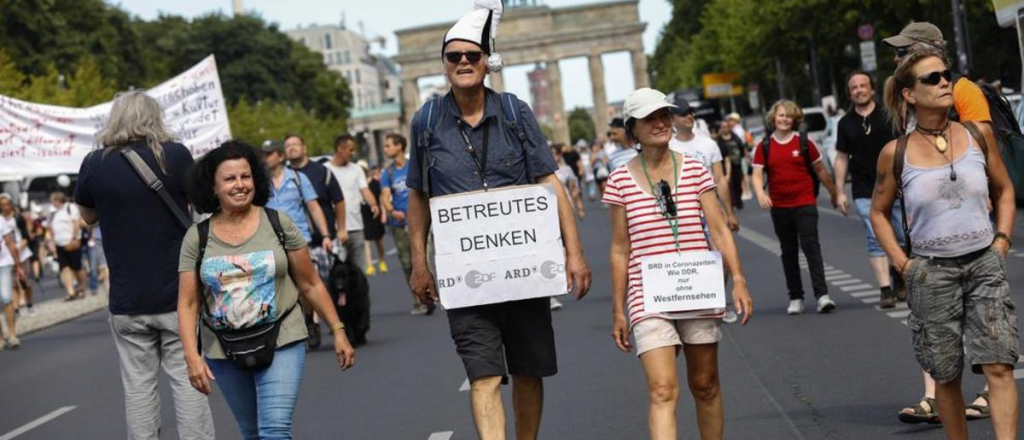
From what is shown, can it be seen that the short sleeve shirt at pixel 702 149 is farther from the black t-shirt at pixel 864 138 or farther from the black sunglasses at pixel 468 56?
the black sunglasses at pixel 468 56

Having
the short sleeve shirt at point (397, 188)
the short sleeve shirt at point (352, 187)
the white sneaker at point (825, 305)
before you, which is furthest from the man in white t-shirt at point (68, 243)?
the white sneaker at point (825, 305)

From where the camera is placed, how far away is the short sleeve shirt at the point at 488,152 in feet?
23.0

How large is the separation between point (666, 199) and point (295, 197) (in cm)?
783

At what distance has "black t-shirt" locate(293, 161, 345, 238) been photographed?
49.9ft

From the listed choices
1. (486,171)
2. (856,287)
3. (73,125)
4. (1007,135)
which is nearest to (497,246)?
(486,171)

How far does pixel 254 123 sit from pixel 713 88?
29867 mm

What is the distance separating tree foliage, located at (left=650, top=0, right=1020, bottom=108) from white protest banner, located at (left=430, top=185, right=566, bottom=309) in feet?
62.5

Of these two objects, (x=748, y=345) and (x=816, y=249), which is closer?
(x=748, y=345)

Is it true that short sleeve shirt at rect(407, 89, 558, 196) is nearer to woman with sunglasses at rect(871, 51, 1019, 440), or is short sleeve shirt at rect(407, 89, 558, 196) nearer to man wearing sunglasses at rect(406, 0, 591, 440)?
man wearing sunglasses at rect(406, 0, 591, 440)

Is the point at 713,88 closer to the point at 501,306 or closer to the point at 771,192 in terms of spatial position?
the point at 771,192

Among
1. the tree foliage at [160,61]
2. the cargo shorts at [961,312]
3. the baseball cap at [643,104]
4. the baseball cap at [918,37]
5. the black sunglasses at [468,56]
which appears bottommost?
the cargo shorts at [961,312]

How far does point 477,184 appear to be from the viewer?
23.0ft

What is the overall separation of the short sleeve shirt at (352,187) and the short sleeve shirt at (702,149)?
13.9 ft

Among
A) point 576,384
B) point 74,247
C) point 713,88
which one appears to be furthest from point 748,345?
point 713,88
